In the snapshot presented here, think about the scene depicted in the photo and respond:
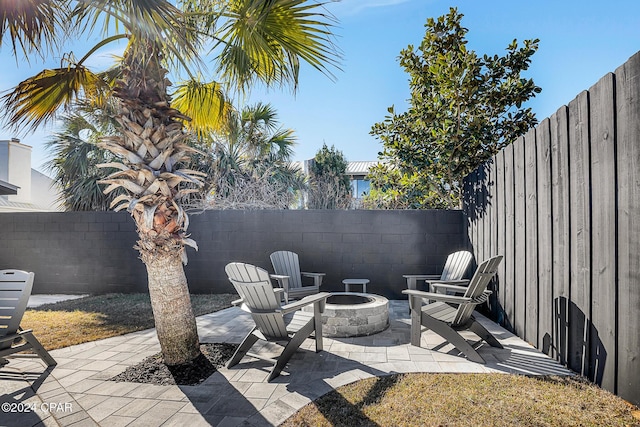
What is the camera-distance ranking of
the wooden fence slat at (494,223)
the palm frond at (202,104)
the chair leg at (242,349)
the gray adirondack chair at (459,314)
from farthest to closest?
the wooden fence slat at (494,223) < the palm frond at (202,104) < the gray adirondack chair at (459,314) < the chair leg at (242,349)

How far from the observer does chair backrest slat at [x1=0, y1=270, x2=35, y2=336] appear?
304 centimetres

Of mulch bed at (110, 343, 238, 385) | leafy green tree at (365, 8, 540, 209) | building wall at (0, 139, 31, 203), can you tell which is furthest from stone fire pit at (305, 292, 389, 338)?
building wall at (0, 139, 31, 203)

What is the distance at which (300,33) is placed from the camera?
3371 millimetres

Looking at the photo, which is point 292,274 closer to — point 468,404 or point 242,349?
point 242,349

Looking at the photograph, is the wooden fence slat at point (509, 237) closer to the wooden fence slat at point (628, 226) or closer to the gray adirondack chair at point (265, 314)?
the wooden fence slat at point (628, 226)

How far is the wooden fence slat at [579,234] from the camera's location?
8.75ft

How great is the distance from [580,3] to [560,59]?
3.62 feet

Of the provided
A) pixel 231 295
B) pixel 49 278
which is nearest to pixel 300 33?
pixel 231 295

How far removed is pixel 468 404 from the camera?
2.38m

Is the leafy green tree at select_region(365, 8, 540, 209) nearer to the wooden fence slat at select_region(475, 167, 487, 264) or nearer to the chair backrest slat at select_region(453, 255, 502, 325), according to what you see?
the wooden fence slat at select_region(475, 167, 487, 264)

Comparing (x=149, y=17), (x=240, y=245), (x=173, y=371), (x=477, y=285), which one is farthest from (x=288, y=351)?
(x=240, y=245)

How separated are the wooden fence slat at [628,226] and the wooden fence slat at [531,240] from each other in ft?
3.90

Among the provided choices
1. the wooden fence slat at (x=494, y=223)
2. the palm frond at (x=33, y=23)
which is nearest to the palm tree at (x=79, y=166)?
the palm frond at (x=33, y=23)

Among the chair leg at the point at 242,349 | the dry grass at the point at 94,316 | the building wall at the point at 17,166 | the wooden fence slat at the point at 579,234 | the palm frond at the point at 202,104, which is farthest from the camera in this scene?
the building wall at the point at 17,166
